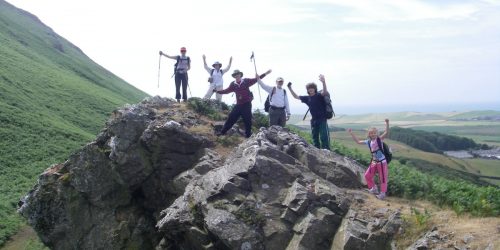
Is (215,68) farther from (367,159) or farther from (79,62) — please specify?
(79,62)

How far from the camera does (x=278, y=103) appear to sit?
22.6 meters

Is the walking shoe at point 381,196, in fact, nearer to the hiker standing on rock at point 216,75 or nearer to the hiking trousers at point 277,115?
the hiking trousers at point 277,115

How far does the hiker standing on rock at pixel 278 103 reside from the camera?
870 inches

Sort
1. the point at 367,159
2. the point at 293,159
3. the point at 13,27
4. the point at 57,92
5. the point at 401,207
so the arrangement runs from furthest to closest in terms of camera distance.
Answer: the point at 13,27 → the point at 57,92 → the point at 367,159 → the point at 293,159 → the point at 401,207

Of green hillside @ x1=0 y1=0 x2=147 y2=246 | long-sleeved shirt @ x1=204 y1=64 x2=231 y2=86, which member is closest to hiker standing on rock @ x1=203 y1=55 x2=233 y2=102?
long-sleeved shirt @ x1=204 y1=64 x2=231 y2=86

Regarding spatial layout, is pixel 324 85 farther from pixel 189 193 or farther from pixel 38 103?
pixel 38 103

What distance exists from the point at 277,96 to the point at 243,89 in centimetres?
188

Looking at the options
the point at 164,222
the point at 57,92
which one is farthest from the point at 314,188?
the point at 57,92

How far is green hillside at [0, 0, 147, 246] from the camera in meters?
57.2

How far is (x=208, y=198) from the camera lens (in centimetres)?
1656

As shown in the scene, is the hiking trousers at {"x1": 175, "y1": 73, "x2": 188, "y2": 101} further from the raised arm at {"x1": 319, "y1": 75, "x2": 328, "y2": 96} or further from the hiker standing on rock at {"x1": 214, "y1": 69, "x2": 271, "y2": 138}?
the raised arm at {"x1": 319, "y1": 75, "x2": 328, "y2": 96}

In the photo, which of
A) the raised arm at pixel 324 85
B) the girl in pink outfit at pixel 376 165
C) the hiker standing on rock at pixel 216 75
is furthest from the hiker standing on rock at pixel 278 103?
the girl in pink outfit at pixel 376 165

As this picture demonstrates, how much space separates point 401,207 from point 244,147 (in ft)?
22.5

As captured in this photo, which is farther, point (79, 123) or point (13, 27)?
point (13, 27)
